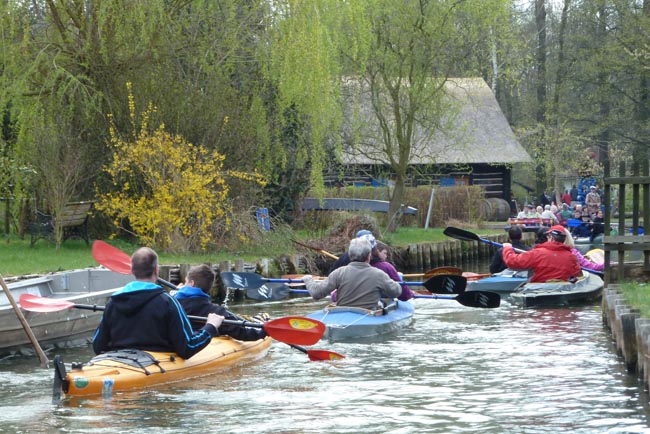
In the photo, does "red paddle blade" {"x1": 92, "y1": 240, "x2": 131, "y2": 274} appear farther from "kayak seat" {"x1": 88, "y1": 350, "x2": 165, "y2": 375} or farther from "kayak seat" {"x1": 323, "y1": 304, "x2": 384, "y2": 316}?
"kayak seat" {"x1": 88, "y1": 350, "x2": 165, "y2": 375}

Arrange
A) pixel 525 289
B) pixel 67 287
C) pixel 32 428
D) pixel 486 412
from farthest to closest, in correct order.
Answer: pixel 525 289
pixel 67 287
pixel 486 412
pixel 32 428

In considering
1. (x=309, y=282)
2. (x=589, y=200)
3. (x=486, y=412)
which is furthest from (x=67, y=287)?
(x=589, y=200)

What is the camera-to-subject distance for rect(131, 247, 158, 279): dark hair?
10.0m

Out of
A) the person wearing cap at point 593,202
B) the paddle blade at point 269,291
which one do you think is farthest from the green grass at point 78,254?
the person wearing cap at point 593,202

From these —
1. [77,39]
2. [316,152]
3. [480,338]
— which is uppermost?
[77,39]

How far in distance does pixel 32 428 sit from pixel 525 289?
11.2 meters

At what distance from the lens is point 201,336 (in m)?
11.2

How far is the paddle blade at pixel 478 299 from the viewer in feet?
53.6

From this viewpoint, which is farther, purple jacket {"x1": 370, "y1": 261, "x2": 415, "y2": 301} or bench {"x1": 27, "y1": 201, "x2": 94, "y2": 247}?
bench {"x1": 27, "y1": 201, "x2": 94, "y2": 247}

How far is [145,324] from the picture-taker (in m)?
10.6

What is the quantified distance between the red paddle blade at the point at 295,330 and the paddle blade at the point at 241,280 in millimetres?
5023

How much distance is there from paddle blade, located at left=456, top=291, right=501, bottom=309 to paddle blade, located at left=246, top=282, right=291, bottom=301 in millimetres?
2838

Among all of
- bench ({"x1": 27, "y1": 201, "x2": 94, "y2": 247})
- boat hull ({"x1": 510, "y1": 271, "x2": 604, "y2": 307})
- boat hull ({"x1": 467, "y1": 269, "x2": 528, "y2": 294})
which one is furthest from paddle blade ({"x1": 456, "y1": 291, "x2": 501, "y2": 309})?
bench ({"x1": 27, "y1": 201, "x2": 94, "y2": 247})

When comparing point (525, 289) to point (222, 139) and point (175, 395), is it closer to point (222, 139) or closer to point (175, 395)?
point (222, 139)
